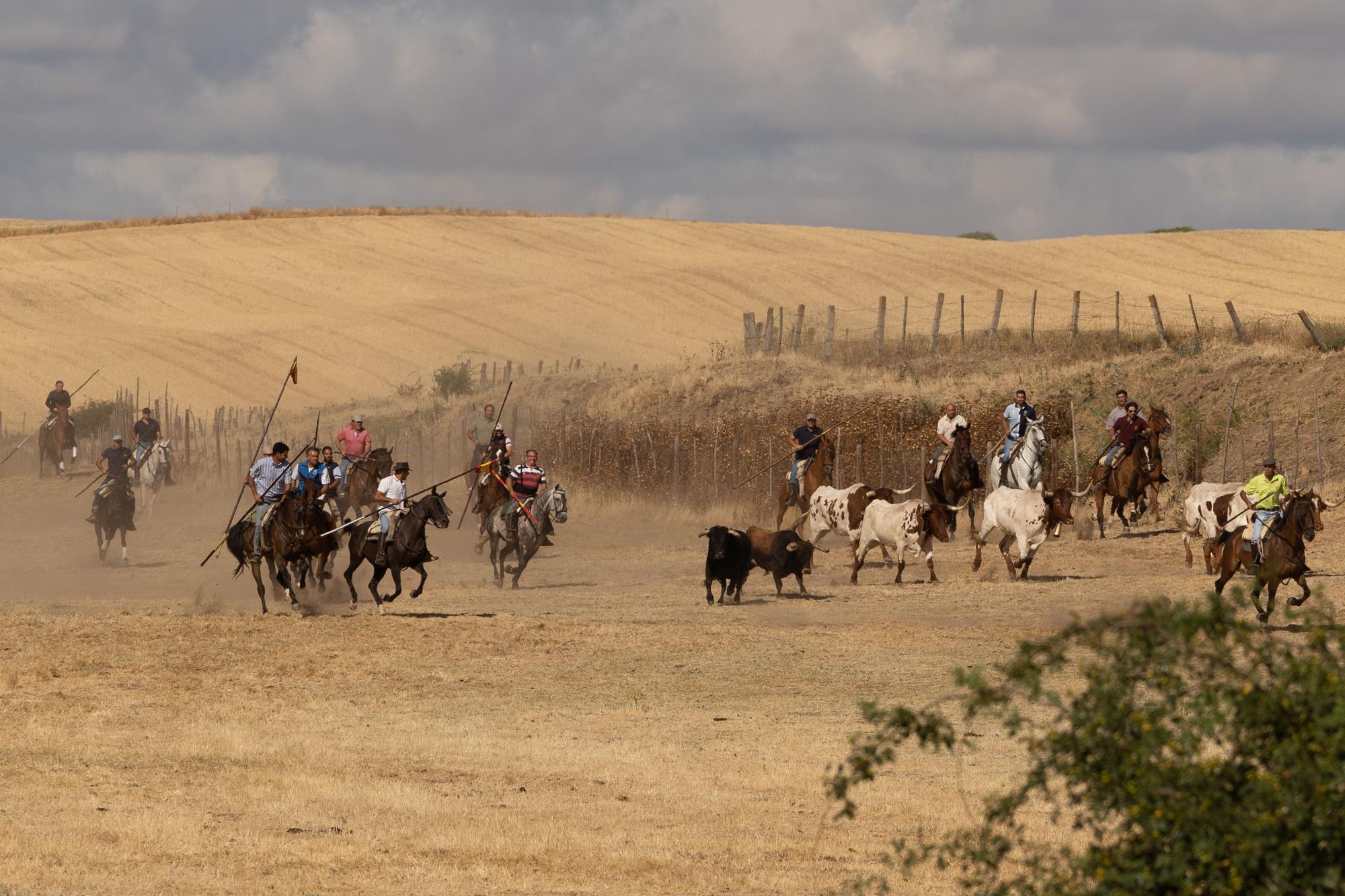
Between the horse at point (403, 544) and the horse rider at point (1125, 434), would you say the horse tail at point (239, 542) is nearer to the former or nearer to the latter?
the horse at point (403, 544)

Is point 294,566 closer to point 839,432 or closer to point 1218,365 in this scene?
point 839,432

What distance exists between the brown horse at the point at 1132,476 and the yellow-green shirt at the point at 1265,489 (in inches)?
326

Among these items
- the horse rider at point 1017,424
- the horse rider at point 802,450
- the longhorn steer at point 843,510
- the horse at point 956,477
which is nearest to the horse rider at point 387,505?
the longhorn steer at point 843,510

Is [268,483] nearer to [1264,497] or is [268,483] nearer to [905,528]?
[905,528]

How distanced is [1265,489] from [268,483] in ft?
38.3

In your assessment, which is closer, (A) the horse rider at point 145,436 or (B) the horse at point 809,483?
(B) the horse at point 809,483

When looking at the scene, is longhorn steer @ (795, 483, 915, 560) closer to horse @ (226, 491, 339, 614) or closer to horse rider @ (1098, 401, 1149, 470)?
horse rider @ (1098, 401, 1149, 470)

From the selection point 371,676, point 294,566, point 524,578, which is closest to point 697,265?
point 524,578

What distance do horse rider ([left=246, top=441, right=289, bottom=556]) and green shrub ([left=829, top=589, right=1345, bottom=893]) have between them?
641 inches

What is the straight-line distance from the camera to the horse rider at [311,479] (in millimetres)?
21656

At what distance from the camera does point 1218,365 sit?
3731 centimetres

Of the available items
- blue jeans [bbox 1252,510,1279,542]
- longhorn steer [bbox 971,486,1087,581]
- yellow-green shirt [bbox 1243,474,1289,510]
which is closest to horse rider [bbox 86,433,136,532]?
longhorn steer [bbox 971,486,1087,581]

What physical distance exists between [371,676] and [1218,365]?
24368 millimetres

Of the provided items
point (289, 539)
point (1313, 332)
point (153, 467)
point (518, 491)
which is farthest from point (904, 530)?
point (153, 467)
